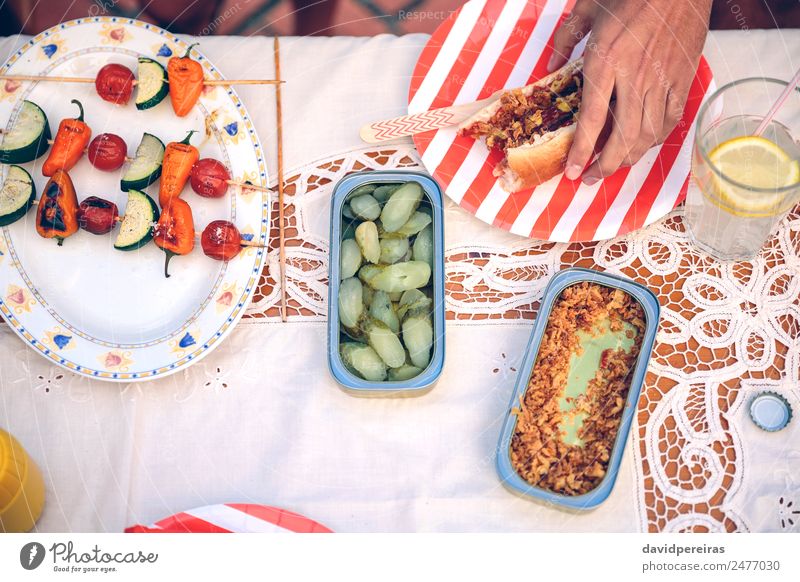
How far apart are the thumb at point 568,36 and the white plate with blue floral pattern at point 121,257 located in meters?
0.37

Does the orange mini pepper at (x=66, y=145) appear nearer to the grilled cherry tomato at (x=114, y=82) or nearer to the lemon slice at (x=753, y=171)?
the grilled cherry tomato at (x=114, y=82)

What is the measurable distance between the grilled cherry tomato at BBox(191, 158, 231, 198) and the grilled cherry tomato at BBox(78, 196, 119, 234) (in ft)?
0.32

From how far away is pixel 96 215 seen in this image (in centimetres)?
83

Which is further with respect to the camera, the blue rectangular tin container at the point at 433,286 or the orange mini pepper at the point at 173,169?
the orange mini pepper at the point at 173,169

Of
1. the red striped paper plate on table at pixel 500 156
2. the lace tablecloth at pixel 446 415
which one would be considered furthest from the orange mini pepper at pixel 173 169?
the red striped paper plate on table at pixel 500 156

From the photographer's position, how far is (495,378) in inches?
32.0

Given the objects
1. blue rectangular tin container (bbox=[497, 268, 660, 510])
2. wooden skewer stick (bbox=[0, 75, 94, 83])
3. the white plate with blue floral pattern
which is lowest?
blue rectangular tin container (bbox=[497, 268, 660, 510])

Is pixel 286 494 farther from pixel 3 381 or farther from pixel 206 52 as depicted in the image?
pixel 206 52

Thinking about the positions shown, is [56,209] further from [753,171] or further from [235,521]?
[753,171]

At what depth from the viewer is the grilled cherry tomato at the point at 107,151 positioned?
33.7 inches

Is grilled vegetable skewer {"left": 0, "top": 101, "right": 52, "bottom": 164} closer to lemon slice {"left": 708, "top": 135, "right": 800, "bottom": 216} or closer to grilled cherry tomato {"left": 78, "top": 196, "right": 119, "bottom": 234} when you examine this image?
grilled cherry tomato {"left": 78, "top": 196, "right": 119, "bottom": 234}

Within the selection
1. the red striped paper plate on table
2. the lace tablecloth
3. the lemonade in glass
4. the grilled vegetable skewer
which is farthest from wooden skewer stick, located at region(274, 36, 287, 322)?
the lemonade in glass

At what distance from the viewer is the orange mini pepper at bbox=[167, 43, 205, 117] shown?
86 centimetres

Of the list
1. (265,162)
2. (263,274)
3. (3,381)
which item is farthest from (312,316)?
(3,381)
